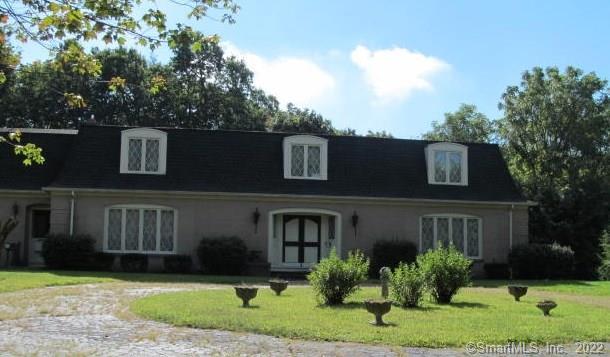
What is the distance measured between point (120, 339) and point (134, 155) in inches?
640

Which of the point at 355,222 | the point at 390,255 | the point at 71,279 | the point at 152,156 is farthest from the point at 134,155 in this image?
the point at 390,255

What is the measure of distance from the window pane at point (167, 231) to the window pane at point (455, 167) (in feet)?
37.0

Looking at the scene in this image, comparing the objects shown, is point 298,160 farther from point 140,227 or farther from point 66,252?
point 66,252

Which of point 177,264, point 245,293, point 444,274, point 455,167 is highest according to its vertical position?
point 455,167

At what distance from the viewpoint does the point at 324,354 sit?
28.6 feet

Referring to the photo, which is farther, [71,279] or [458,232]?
[458,232]

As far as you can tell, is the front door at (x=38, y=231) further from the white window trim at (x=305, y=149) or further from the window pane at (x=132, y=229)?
the white window trim at (x=305, y=149)

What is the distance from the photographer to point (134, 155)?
81.9 ft

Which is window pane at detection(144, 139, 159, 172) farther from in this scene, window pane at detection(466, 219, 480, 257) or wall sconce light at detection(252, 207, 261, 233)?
window pane at detection(466, 219, 480, 257)

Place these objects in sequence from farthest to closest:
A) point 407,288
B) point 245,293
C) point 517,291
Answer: point 517,291 < point 407,288 < point 245,293

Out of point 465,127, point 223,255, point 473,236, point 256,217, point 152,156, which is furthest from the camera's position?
point 465,127

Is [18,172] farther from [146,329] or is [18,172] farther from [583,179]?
[583,179]

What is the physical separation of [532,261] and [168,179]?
1410cm

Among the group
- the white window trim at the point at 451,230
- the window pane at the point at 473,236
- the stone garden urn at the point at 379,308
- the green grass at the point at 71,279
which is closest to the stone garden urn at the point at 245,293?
the stone garden urn at the point at 379,308
